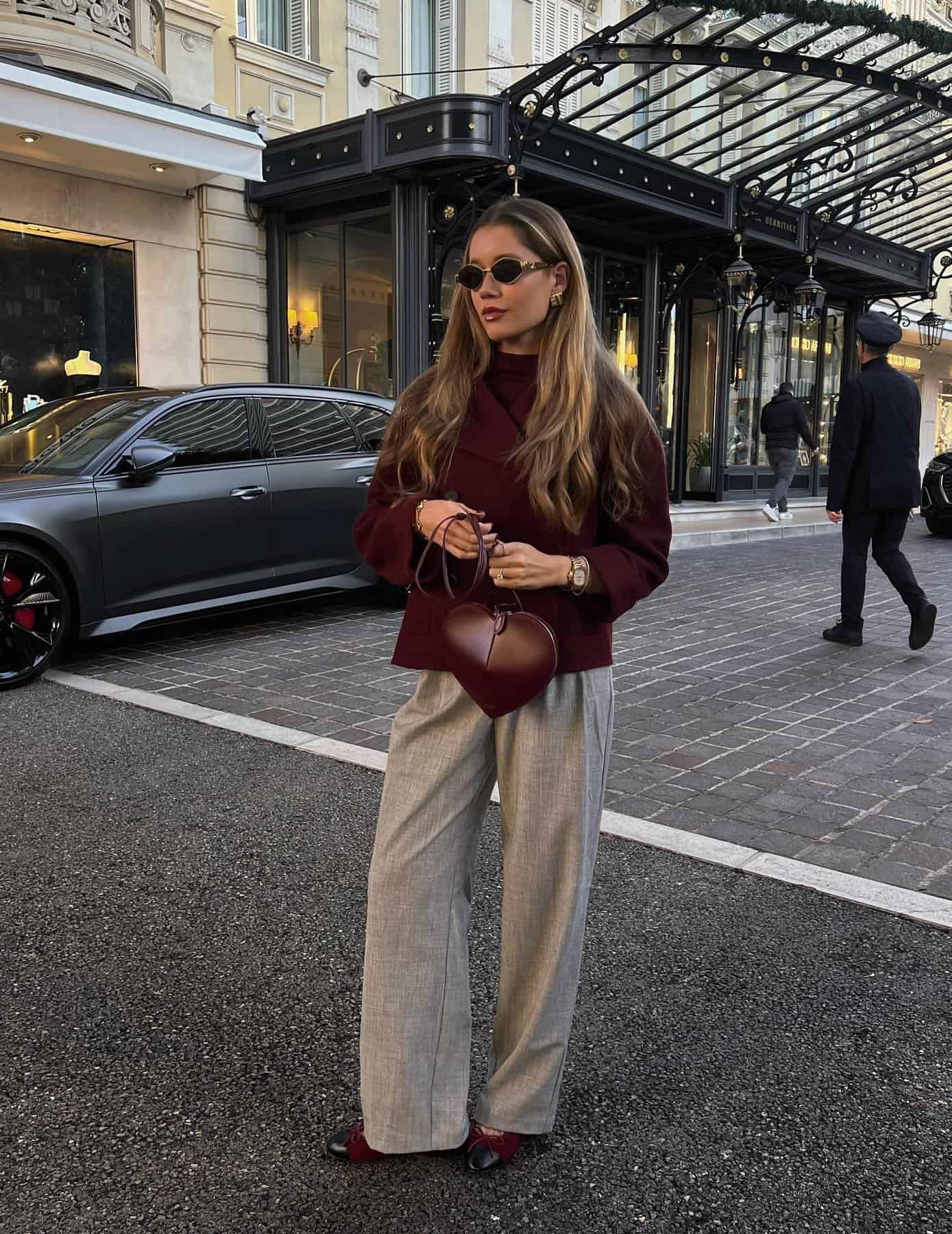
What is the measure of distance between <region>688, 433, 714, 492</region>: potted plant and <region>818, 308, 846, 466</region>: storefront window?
4.29 metres

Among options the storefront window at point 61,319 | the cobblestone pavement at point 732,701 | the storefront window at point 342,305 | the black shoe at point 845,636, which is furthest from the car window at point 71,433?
the storefront window at point 342,305

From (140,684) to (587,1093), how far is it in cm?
436

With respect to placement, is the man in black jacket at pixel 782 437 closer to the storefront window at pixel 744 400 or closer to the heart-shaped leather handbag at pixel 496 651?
the storefront window at pixel 744 400

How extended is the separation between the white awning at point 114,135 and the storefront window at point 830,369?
1347cm

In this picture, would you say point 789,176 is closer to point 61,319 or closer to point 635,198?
point 635,198

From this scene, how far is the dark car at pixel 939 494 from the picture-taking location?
1527 cm

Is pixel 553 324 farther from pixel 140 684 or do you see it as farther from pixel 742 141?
pixel 742 141

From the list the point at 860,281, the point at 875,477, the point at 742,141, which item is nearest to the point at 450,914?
the point at 875,477

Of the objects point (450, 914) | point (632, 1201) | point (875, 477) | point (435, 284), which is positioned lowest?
point (632, 1201)

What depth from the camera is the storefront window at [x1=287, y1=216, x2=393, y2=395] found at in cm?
1370

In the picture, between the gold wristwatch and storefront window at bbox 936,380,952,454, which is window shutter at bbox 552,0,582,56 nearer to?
the gold wristwatch

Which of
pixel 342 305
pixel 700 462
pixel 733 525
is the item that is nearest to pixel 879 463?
pixel 342 305

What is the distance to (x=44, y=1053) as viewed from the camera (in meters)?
2.57

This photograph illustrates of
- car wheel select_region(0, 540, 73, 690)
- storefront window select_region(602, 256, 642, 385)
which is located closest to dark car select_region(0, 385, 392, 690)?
car wheel select_region(0, 540, 73, 690)
